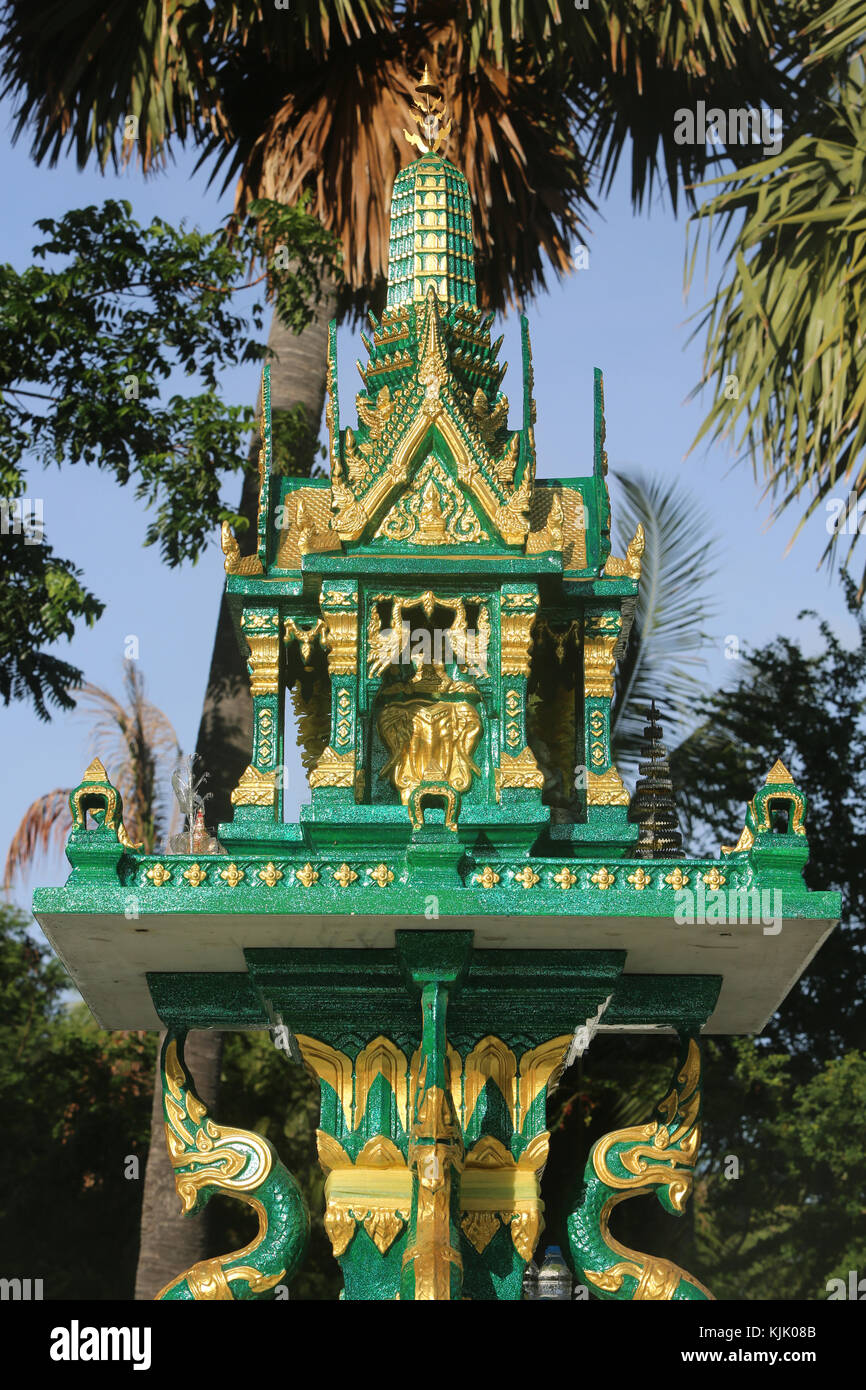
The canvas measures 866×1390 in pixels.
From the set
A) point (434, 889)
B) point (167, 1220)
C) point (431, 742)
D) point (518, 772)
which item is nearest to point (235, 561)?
point (431, 742)

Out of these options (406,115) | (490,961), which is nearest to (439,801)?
(490,961)

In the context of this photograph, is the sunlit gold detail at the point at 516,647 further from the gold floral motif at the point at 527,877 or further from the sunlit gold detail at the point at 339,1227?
the sunlit gold detail at the point at 339,1227

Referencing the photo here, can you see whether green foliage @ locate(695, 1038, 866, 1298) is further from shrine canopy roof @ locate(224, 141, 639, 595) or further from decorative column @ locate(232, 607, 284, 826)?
decorative column @ locate(232, 607, 284, 826)

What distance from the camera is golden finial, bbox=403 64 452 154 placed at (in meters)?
13.7

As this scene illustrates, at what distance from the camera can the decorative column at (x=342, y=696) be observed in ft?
37.6

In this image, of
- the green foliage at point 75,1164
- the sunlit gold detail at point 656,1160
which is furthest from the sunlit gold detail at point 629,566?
the green foliage at point 75,1164

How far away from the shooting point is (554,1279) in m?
11.5

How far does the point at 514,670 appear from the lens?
11.7 m

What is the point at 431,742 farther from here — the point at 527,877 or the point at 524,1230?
the point at 524,1230

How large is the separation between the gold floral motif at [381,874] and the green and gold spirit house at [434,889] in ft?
0.07

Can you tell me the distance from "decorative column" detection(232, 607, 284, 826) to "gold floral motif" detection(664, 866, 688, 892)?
245 cm

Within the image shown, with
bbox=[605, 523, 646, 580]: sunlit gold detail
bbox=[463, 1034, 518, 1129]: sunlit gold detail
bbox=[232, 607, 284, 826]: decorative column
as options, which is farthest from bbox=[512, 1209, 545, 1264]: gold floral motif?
bbox=[605, 523, 646, 580]: sunlit gold detail

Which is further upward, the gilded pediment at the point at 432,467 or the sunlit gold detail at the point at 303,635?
the gilded pediment at the point at 432,467

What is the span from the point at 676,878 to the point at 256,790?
2.65 m
